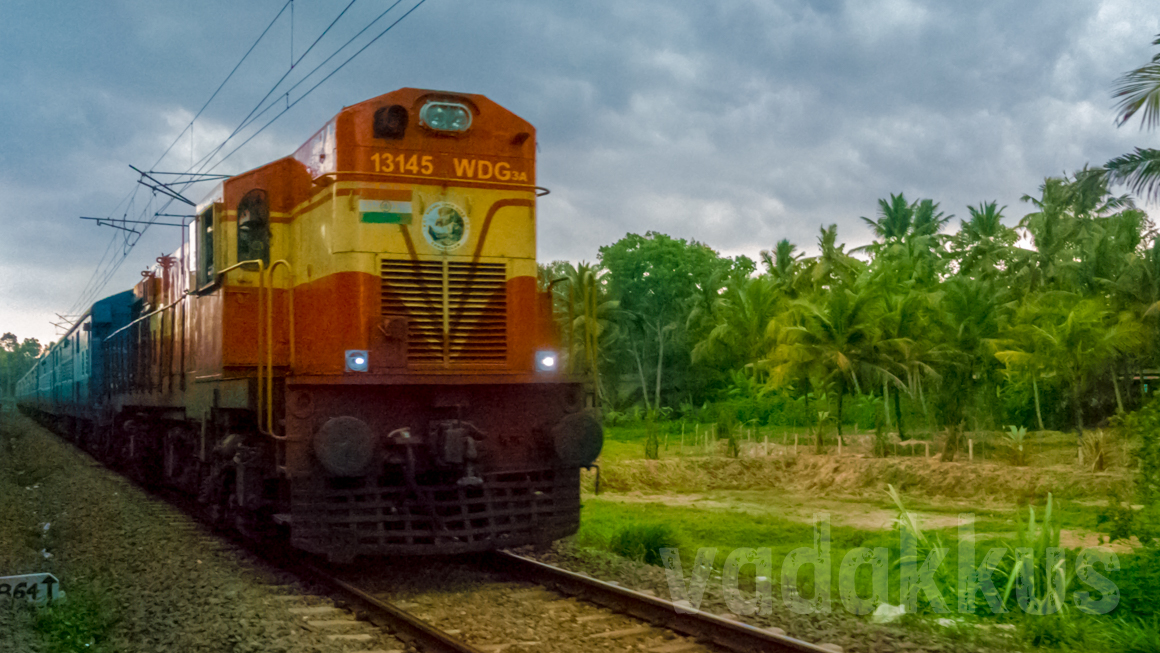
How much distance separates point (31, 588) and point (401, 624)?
2787mm

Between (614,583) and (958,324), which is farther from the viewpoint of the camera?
(958,324)

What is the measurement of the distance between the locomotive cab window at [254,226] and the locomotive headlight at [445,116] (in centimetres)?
172

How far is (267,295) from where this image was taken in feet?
24.7

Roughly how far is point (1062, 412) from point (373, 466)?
31356mm

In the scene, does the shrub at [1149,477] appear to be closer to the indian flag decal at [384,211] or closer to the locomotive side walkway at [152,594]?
the locomotive side walkway at [152,594]

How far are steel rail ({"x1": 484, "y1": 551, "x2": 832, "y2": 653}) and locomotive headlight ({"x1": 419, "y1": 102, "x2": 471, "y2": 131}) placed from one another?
3696mm

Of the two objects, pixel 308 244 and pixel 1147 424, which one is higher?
pixel 308 244

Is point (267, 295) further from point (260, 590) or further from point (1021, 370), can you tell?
point (1021, 370)

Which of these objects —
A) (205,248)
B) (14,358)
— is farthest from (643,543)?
(14,358)

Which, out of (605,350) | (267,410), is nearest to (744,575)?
(267,410)

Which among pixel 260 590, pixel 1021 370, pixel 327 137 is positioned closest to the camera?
pixel 260 590

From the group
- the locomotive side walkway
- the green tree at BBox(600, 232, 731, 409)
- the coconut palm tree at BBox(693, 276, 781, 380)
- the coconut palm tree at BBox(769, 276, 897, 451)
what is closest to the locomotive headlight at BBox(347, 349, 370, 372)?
the locomotive side walkway

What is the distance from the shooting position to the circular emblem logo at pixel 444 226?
793 centimetres

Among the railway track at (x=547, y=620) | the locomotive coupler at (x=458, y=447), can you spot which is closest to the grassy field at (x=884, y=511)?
the railway track at (x=547, y=620)
